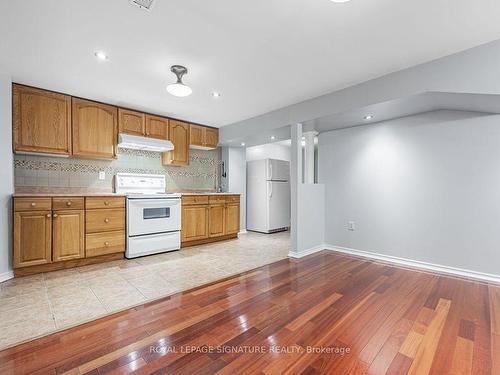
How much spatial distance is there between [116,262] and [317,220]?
3.12 meters

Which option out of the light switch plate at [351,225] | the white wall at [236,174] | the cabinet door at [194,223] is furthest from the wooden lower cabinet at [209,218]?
the light switch plate at [351,225]

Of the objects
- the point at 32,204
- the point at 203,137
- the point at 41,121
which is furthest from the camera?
the point at 203,137

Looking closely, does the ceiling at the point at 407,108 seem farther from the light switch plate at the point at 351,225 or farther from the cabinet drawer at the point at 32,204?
the cabinet drawer at the point at 32,204

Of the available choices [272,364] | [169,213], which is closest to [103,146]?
[169,213]

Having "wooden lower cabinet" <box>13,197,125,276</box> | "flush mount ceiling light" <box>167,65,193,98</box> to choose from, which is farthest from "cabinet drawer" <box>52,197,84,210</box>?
"flush mount ceiling light" <box>167,65,193,98</box>

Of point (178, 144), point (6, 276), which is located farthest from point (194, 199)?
point (6, 276)

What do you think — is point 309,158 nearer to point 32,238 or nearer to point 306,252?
point 306,252

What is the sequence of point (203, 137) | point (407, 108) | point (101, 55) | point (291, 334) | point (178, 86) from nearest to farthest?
point (291, 334) → point (101, 55) → point (178, 86) → point (407, 108) → point (203, 137)

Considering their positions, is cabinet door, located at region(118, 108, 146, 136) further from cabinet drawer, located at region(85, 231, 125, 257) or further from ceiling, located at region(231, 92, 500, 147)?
ceiling, located at region(231, 92, 500, 147)

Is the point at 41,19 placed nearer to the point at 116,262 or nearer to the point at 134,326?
the point at 134,326

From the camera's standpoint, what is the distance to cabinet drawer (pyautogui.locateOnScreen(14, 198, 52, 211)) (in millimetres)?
2623

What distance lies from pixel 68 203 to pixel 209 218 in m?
2.15

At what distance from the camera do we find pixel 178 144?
4293 mm

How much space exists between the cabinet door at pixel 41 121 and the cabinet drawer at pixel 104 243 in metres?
1.20
